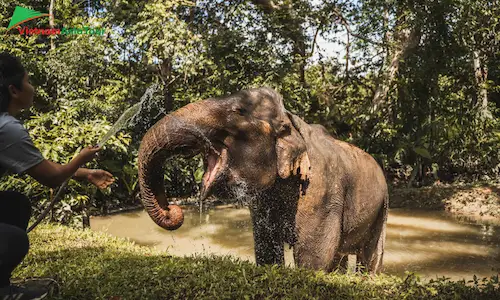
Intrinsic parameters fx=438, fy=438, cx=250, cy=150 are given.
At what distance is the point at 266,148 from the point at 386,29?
8780mm

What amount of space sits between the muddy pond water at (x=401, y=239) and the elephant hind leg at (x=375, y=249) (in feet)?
3.07

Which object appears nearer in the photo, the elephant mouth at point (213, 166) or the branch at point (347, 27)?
the elephant mouth at point (213, 166)

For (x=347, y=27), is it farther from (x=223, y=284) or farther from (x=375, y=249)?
(x=223, y=284)

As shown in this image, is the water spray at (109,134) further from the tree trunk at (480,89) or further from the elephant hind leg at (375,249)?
the tree trunk at (480,89)

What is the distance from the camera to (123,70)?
11.1 metres

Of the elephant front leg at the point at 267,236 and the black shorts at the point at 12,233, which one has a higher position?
the black shorts at the point at 12,233

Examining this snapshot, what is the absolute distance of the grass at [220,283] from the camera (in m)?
2.40

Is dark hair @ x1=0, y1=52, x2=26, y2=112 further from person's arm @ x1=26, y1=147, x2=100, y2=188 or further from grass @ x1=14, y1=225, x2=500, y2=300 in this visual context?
grass @ x1=14, y1=225, x2=500, y2=300

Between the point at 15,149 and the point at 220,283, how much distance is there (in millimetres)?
1295

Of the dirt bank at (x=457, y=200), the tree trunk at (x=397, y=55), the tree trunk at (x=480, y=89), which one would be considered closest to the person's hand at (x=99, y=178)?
the dirt bank at (x=457, y=200)

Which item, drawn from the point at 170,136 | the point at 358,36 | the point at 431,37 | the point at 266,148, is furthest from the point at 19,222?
the point at 431,37

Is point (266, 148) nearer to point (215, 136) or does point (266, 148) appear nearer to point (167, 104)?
point (215, 136)

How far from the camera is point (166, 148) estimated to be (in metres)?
2.79

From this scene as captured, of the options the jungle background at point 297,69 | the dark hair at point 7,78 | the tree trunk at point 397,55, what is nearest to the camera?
the dark hair at point 7,78
